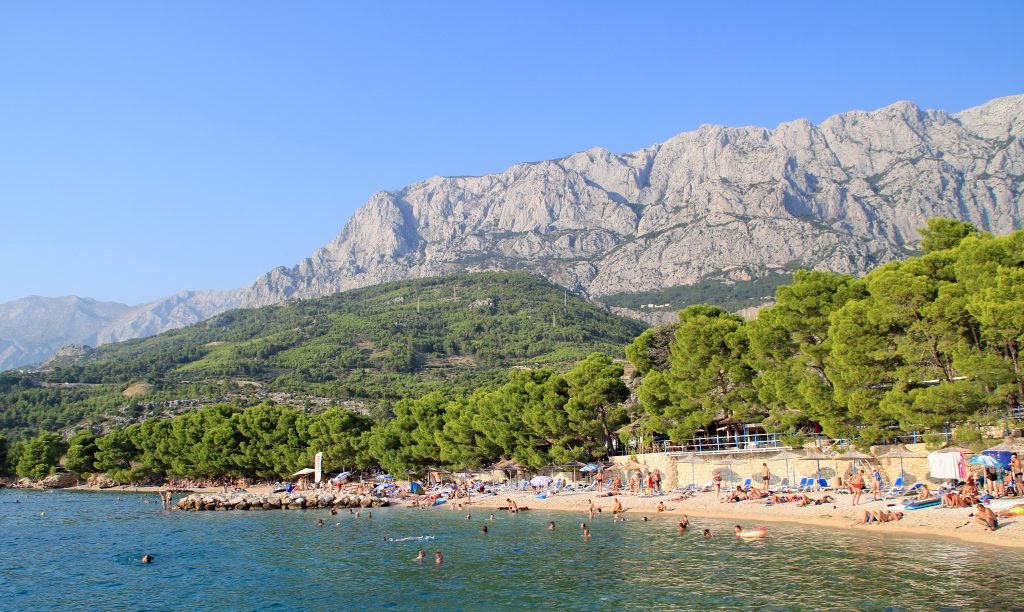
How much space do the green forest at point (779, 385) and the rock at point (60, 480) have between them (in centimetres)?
3758

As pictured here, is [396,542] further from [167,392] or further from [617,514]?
[167,392]

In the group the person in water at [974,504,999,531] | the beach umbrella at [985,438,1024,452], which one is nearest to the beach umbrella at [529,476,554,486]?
the beach umbrella at [985,438,1024,452]

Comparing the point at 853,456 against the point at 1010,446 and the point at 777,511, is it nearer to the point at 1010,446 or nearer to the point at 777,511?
the point at 777,511

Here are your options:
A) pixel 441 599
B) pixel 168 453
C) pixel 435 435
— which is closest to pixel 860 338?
pixel 441 599

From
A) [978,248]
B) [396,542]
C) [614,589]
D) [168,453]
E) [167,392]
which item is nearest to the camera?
[614,589]

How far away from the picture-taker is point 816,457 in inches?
2048

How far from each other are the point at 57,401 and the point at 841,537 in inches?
7974

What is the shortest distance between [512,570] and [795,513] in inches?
795

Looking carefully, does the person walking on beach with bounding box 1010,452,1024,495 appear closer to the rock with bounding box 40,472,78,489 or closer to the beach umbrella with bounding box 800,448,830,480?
the beach umbrella with bounding box 800,448,830,480

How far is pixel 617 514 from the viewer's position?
5400cm

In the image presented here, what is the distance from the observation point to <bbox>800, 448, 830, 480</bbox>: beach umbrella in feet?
171

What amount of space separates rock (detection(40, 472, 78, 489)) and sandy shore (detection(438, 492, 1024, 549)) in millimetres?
93465

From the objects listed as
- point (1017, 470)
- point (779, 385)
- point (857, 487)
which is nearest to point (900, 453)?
point (857, 487)

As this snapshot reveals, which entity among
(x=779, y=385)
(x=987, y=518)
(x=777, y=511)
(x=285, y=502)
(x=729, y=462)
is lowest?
(x=285, y=502)
